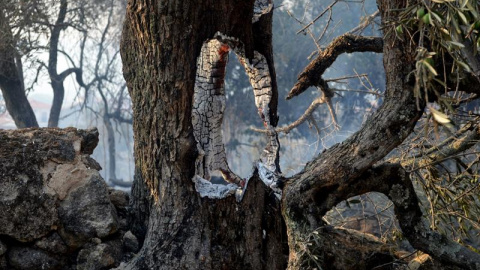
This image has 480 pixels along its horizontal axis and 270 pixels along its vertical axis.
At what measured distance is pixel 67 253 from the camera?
4613mm

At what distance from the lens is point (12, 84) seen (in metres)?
11.4

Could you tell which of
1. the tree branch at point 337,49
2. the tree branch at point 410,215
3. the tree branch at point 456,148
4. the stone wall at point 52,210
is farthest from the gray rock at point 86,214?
the tree branch at point 456,148

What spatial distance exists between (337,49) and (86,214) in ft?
7.57

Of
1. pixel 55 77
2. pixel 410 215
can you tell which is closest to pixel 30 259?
pixel 410 215

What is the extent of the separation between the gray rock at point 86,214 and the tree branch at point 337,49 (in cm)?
166

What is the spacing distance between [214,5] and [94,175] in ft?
5.30

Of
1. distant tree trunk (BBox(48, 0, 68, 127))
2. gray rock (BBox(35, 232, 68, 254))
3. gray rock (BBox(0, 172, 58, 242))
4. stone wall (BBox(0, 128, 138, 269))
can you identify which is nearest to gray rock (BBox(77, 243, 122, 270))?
stone wall (BBox(0, 128, 138, 269))

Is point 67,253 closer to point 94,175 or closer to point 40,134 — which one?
point 94,175

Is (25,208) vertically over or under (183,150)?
under

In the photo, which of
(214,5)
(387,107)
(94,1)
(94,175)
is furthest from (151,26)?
(94,1)

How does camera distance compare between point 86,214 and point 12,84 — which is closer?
point 86,214

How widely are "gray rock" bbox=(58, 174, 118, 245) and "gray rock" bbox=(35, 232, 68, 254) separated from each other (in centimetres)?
4

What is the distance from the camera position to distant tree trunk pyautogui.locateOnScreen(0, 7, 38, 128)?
10680 mm

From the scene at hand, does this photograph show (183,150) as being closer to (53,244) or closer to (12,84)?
(53,244)
